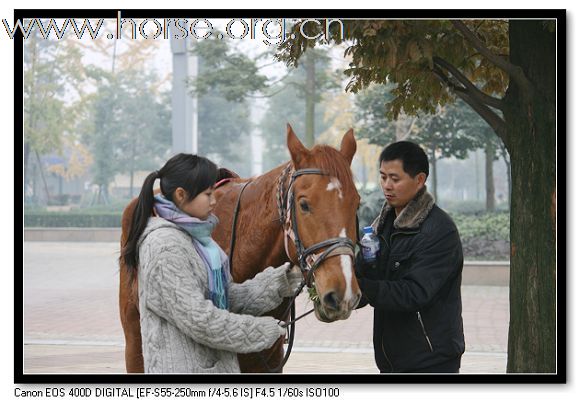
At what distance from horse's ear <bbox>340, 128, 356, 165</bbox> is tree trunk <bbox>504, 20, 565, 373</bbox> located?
4.88 ft

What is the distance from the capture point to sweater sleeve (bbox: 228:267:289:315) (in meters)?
3.46

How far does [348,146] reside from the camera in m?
3.57

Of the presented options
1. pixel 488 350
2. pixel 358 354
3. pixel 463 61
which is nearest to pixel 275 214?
pixel 463 61

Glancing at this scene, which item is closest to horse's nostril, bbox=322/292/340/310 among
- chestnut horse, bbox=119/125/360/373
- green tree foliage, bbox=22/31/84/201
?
chestnut horse, bbox=119/125/360/373

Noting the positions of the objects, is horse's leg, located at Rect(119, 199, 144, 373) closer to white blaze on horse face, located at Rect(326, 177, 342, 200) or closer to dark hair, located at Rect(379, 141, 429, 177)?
white blaze on horse face, located at Rect(326, 177, 342, 200)

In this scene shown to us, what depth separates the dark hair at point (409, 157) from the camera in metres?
3.68

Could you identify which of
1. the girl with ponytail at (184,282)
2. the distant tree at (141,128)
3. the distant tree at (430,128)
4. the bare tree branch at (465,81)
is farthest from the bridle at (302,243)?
the distant tree at (141,128)

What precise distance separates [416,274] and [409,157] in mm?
560

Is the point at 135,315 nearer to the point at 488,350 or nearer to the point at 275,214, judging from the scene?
the point at 275,214

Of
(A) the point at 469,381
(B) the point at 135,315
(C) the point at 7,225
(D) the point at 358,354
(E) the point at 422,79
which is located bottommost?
(D) the point at 358,354

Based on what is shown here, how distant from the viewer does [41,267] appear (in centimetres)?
1617

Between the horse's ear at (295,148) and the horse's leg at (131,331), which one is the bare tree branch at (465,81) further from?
the horse's leg at (131,331)

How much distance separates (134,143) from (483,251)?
56.9 ft

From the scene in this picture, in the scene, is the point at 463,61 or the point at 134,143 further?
the point at 134,143
